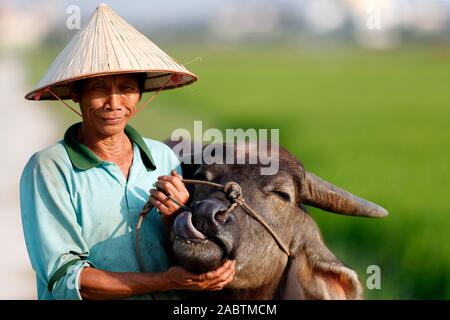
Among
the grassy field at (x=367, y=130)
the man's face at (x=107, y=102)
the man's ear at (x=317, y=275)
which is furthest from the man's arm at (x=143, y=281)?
the grassy field at (x=367, y=130)

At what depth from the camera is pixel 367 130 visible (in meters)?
18.8

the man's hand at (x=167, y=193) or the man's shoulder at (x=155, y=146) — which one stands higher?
the man's shoulder at (x=155, y=146)

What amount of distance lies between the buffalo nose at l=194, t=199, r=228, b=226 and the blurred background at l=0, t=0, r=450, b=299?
0.80 meters

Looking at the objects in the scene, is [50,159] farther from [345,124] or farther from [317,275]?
[345,124]

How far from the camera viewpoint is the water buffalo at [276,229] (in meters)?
3.55

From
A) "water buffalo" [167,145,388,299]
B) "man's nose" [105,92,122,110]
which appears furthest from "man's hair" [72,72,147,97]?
"water buffalo" [167,145,388,299]

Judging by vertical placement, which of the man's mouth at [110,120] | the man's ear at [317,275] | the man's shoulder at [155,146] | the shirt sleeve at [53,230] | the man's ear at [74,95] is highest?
the man's ear at [74,95]

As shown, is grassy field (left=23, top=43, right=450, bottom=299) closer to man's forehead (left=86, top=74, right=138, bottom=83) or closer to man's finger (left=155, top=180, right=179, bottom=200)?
man's forehead (left=86, top=74, right=138, bottom=83)

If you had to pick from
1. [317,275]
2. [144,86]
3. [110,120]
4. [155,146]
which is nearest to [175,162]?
[155,146]

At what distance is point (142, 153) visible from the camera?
12.1 feet

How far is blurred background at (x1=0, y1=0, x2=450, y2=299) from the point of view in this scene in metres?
8.71

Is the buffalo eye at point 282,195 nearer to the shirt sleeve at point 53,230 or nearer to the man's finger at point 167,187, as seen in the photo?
the man's finger at point 167,187

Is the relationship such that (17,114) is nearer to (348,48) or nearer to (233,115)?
(233,115)
